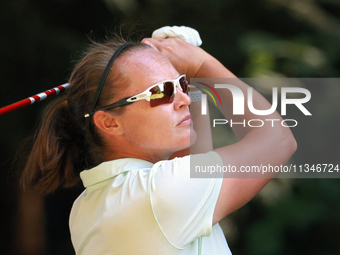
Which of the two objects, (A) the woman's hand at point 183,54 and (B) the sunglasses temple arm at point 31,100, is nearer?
(B) the sunglasses temple arm at point 31,100

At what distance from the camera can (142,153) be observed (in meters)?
1.16

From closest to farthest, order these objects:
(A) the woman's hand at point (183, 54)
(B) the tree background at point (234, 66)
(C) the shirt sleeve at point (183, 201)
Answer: (C) the shirt sleeve at point (183, 201)
(A) the woman's hand at point (183, 54)
(B) the tree background at point (234, 66)

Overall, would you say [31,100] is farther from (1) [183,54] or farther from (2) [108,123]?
(1) [183,54]

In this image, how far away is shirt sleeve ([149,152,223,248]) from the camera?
852 mm

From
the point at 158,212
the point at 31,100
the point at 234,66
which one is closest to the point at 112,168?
the point at 158,212

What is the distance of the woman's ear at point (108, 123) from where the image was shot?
1121mm

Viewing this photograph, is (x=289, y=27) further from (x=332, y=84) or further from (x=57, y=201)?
(x=57, y=201)

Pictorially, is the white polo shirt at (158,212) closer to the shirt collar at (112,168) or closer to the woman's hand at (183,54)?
the shirt collar at (112,168)

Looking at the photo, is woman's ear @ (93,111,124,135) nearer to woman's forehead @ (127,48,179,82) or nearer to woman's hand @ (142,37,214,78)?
woman's forehead @ (127,48,179,82)

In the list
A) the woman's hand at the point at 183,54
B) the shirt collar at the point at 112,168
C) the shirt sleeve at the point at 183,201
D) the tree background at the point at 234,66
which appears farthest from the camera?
the tree background at the point at 234,66

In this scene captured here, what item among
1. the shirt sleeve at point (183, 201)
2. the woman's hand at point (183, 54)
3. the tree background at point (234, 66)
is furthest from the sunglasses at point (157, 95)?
the tree background at point (234, 66)

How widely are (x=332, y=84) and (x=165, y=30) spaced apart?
907 mm

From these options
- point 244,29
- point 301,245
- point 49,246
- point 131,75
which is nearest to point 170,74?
point 131,75

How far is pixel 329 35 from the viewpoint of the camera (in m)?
1.62
